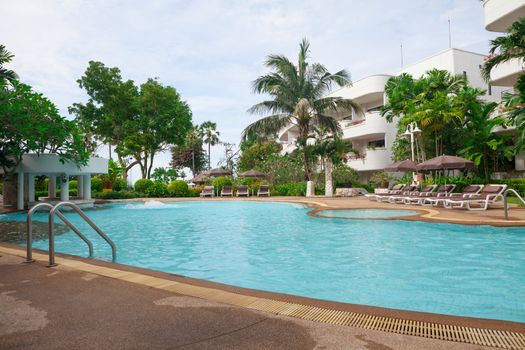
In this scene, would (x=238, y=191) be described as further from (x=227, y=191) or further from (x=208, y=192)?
(x=208, y=192)

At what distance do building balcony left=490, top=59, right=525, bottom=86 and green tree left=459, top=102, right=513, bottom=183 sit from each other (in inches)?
61.7

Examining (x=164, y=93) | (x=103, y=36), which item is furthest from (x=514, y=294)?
(x=164, y=93)

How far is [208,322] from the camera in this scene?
286cm

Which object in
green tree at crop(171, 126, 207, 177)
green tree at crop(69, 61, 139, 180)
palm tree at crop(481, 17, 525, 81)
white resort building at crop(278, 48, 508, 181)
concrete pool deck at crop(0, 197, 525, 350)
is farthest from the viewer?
green tree at crop(171, 126, 207, 177)

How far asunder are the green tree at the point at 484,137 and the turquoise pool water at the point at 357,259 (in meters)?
12.7

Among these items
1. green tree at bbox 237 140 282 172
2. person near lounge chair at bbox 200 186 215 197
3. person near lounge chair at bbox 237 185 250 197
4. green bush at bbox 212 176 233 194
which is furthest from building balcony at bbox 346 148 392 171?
green tree at bbox 237 140 282 172

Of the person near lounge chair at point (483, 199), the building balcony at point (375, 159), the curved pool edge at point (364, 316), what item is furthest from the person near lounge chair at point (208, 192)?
the curved pool edge at point (364, 316)

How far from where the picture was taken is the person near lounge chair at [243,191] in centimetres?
2769

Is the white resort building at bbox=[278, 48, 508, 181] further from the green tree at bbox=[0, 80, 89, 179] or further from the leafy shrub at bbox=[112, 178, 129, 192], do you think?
the leafy shrub at bbox=[112, 178, 129, 192]

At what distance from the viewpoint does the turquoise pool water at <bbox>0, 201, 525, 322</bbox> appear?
5.04 m

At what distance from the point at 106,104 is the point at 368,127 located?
25663 mm

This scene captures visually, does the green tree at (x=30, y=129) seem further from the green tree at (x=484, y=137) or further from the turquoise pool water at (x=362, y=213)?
the green tree at (x=484, y=137)

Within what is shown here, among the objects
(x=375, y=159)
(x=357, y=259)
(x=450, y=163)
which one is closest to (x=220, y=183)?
(x=375, y=159)

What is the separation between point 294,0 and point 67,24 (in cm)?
933
